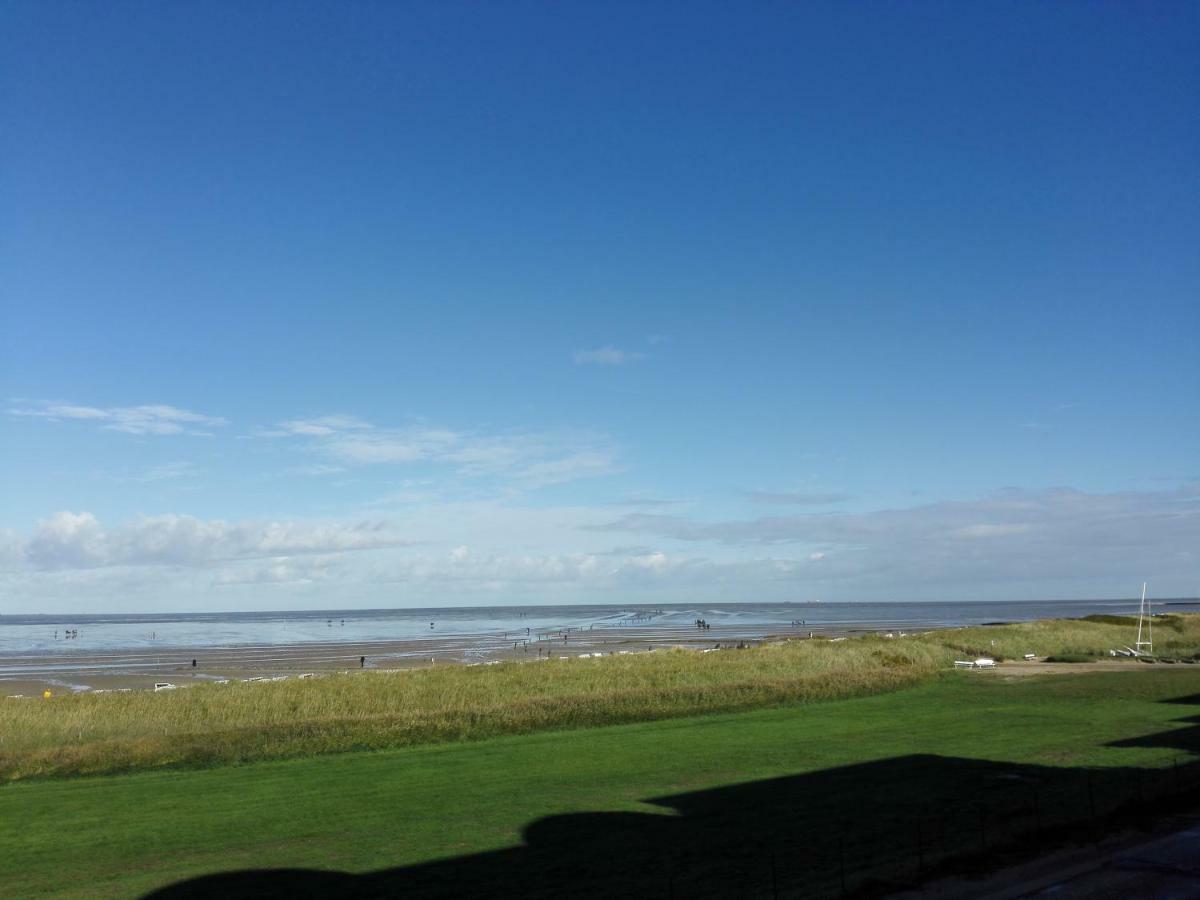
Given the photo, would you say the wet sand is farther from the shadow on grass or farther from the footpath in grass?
the shadow on grass

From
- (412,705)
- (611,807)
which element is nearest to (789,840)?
(611,807)

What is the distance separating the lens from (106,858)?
53.5ft

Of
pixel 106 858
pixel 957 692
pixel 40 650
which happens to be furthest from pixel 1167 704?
pixel 40 650

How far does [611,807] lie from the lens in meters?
19.1

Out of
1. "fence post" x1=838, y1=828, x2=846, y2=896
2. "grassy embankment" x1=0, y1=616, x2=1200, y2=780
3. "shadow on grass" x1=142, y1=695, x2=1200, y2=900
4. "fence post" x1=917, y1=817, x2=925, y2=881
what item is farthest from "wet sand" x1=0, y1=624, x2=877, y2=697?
"fence post" x1=917, y1=817, x2=925, y2=881

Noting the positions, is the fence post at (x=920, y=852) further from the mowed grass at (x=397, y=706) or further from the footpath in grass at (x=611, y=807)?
the mowed grass at (x=397, y=706)

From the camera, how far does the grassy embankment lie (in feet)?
92.5

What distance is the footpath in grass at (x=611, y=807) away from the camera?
14656mm

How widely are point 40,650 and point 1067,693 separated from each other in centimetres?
10722

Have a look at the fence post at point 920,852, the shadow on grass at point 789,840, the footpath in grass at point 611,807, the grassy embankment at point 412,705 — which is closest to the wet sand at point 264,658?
the grassy embankment at point 412,705

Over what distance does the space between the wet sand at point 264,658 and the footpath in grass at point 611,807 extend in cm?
3543

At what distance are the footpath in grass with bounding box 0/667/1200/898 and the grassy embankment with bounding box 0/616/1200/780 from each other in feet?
9.30

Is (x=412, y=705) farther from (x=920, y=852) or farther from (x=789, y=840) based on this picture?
(x=920, y=852)

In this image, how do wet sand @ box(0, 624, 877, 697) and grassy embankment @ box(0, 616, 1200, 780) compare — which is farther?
wet sand @ box(0, 624, 877, 697)
